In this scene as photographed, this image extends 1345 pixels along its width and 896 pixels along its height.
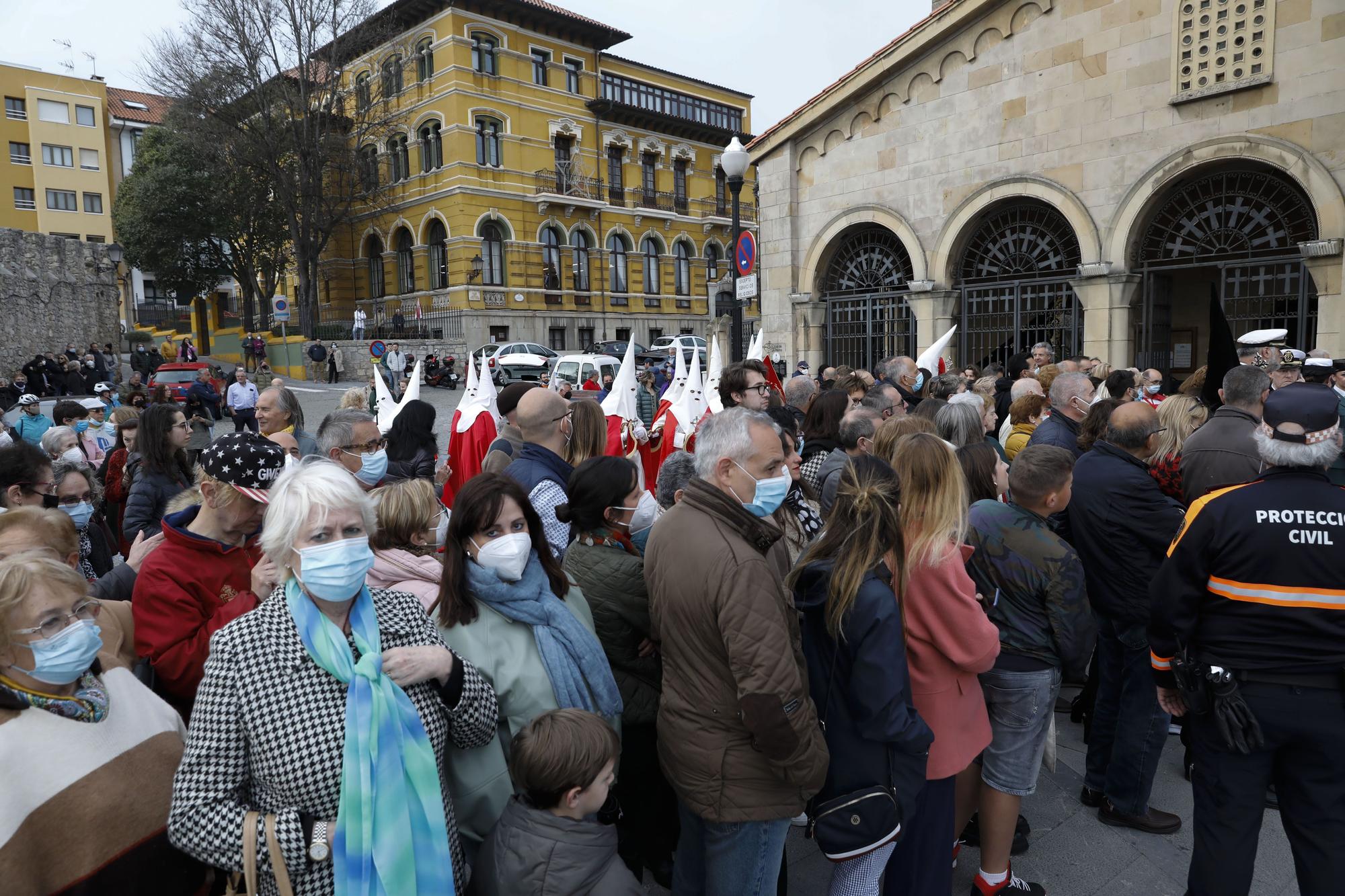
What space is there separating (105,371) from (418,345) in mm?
10082

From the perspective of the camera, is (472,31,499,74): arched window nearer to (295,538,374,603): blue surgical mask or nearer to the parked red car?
the parked red car

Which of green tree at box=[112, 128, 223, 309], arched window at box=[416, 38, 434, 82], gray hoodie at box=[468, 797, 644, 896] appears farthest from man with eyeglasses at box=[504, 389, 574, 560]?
green tree at box=[112, 128, 223, 309]

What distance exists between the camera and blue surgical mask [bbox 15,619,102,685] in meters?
2.02

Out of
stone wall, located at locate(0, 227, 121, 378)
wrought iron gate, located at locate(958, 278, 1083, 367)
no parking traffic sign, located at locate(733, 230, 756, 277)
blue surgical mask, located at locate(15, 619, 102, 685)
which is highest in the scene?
stone wall, located at locate(0, 227, 121, 378)

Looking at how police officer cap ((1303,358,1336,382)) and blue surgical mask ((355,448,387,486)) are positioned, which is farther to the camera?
police officer cap ((1303,358,1336,382))

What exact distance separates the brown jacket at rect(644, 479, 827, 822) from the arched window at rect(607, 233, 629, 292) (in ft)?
127

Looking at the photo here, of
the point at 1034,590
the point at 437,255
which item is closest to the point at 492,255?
the point at 437,255

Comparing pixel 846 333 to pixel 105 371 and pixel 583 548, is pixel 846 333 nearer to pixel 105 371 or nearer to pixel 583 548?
pixel 583 548

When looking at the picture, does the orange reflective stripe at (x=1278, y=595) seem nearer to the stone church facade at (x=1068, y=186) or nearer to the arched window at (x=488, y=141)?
the stone church facade at (x=1068, y=186)

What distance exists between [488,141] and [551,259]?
563 centimetres

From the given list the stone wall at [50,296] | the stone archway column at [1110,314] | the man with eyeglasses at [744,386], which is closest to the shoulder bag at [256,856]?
the man with eyeglasses at [744,386]

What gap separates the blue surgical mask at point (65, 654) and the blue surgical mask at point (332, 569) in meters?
0.51

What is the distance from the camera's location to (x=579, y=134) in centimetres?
3831

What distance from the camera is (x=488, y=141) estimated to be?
35250mm
